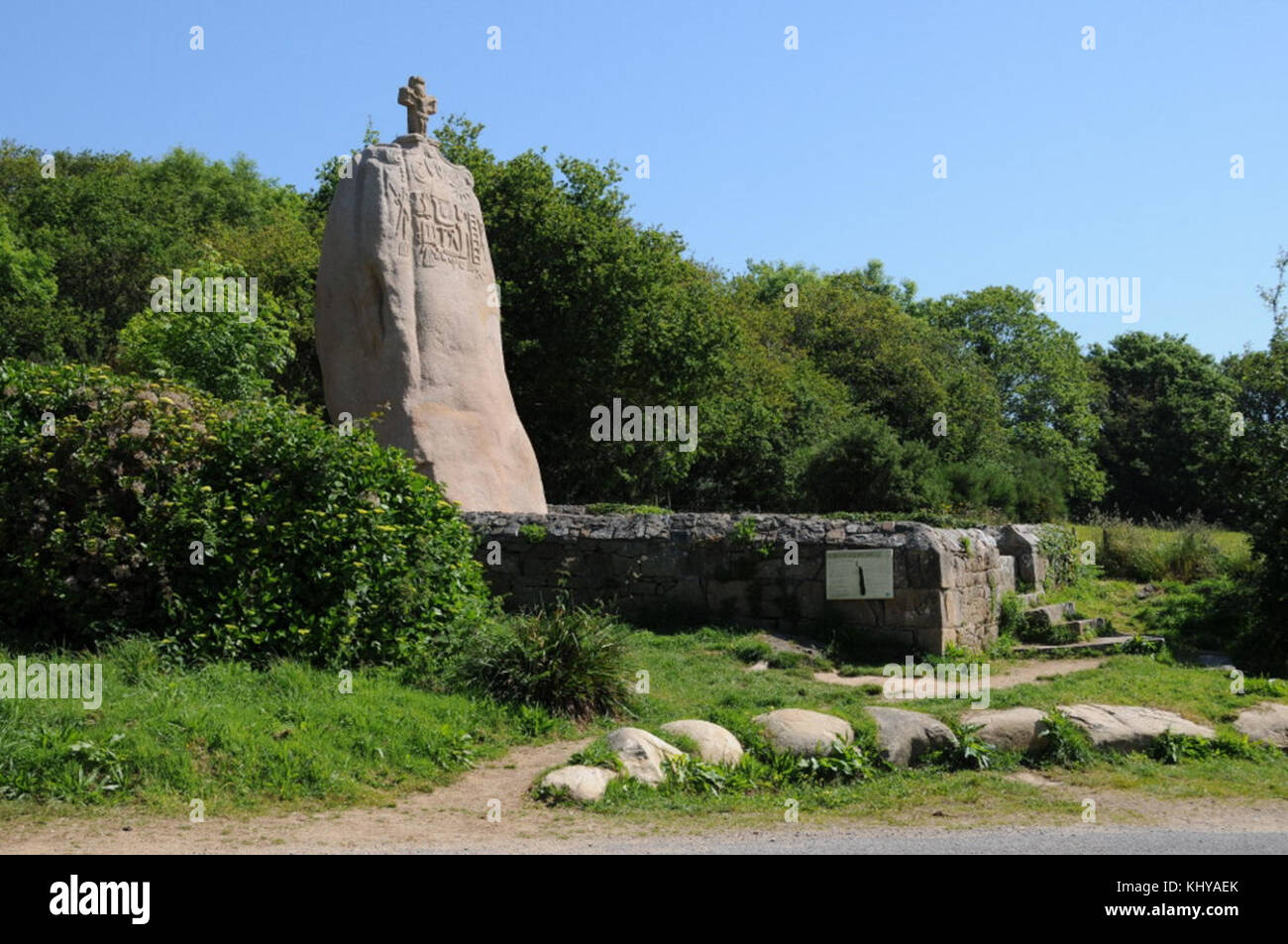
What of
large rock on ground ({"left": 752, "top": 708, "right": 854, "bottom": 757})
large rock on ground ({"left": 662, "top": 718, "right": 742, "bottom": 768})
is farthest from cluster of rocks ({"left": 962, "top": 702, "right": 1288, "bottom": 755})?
large rock on ground ({"left": 662, "top": 718, "right": 742, "bottom": 768})

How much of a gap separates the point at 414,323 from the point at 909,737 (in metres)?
8.38

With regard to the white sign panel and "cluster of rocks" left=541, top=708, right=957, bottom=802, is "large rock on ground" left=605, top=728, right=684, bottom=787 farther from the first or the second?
the white sign panel

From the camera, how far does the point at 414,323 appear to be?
1439 centimetres

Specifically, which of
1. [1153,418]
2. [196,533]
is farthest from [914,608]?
[1153,418]

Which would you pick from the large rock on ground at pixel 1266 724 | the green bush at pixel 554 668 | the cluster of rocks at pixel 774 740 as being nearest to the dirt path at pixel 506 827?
the cluster of rocks at pixel 774 740

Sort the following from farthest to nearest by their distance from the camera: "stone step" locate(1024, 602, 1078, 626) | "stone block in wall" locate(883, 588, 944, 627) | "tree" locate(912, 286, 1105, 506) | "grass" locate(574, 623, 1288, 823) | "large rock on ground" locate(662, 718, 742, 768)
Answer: "tree" locate(912, 286, 1105, 506)
"stone step" locate(1024, 602, 1078, 626)
"stone block in wall" locate(883, 588, 944, 627)
"large rock on ground" locate(662, 718, 742, 768)
"grass" locate(574, 623, 1288, 823)

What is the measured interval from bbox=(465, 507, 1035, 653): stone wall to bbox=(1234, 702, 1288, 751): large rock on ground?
331 cm

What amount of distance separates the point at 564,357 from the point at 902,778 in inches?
698

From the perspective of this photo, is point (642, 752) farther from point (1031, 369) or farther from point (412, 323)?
point (1031, 369)

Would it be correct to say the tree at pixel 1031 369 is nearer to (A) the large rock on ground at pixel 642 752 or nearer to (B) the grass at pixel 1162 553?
(B) the grass at pixel 1162 553

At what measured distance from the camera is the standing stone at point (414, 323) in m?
14.2

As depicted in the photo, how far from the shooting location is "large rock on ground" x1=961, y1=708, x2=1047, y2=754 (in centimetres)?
865

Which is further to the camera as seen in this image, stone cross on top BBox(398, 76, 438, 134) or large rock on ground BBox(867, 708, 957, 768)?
stone cross on top BBox(398, 76, 438, 134)

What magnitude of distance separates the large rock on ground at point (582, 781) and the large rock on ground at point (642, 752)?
0.17 m
